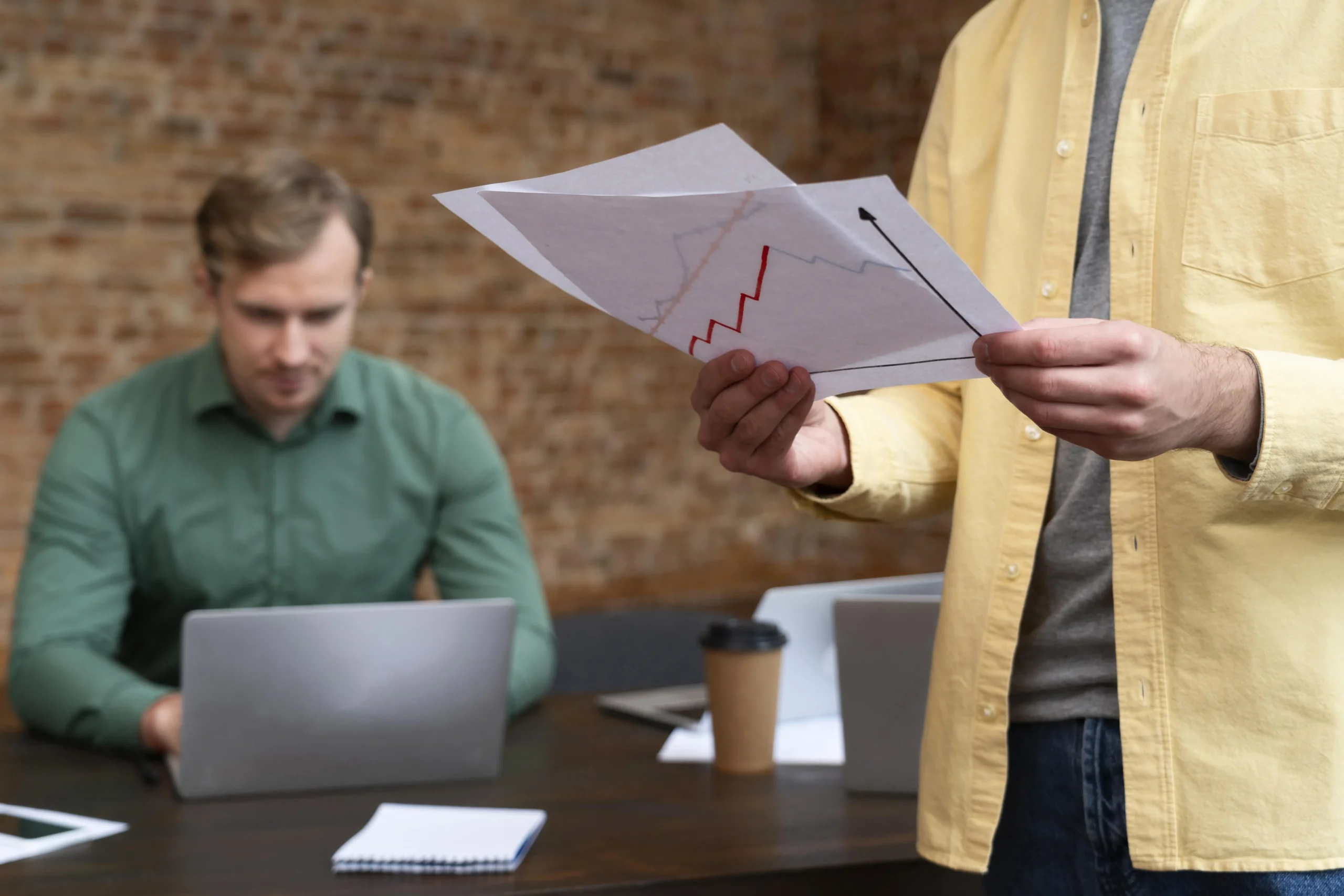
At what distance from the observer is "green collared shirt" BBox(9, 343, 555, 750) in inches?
85.1

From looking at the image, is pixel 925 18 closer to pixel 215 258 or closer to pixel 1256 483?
pixel 215 258

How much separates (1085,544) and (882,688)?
555mm

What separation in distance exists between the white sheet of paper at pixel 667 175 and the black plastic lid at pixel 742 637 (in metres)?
0.89

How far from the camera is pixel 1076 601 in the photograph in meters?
1.02

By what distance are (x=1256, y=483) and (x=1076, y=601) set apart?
22 cm

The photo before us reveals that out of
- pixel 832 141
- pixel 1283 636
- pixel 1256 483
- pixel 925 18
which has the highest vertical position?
pixel 925 18

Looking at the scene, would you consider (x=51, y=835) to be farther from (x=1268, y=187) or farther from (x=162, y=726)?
(x=1268, y=187)

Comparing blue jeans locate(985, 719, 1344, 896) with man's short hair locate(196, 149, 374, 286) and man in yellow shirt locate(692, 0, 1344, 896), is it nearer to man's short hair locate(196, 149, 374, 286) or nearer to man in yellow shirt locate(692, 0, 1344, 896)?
man in yellow shirt locate(692, 0, 1344, 896)

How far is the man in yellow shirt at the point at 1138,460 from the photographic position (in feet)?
2.70

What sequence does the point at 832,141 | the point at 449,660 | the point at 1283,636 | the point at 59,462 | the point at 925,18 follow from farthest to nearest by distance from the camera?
Result: the point at 832,141
the point at 925,18
the point at 59,462
the point at 449,660
the point at 1283,636

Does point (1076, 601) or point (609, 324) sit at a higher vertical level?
point (609, 324)

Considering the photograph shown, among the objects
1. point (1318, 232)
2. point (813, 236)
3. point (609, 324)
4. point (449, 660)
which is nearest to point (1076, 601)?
point (1318, 232)

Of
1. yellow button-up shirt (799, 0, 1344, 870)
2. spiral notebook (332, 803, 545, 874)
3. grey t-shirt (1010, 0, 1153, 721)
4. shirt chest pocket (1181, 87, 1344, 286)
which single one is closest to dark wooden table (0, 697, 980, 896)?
spiral notebook (332, 803, 545, 874)

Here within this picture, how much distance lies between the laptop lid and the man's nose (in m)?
0.92
